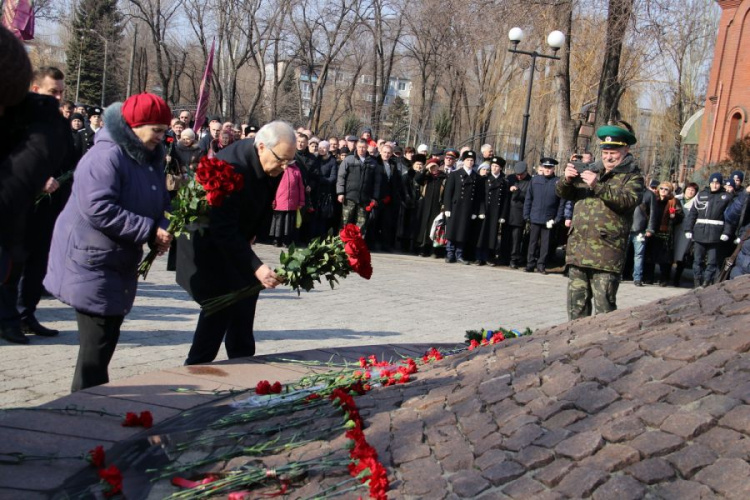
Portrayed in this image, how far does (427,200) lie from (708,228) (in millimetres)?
4918

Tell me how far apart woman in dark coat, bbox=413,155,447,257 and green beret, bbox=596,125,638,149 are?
878 cm

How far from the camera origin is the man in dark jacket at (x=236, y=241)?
16.2ft

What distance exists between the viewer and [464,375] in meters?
4.23

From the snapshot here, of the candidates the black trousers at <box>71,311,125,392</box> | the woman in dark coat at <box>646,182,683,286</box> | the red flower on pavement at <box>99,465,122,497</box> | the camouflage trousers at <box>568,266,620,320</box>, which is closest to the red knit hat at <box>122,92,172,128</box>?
the black trousers at <box>71,311,125,392</box>

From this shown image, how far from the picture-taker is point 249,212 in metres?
5.11

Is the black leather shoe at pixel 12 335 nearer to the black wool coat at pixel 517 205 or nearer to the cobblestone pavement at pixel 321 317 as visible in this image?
the cobblestone pavement at pixel 321 317

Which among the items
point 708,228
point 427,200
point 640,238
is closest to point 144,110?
point 640,238

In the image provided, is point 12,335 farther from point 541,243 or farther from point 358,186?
point 541,243

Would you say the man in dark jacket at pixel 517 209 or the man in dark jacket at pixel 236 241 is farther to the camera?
the man in dark jacket at pixel 517 209

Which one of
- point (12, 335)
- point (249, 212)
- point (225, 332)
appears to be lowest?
point (12, 335)

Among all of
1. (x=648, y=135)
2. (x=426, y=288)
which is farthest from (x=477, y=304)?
(x=648, y=135)

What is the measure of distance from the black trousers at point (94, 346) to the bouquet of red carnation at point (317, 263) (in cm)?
70

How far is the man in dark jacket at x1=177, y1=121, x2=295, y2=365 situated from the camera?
4.93 meters

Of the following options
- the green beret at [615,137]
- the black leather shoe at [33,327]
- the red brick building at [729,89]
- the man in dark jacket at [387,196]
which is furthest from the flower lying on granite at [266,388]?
the red brick building at [729,89]
